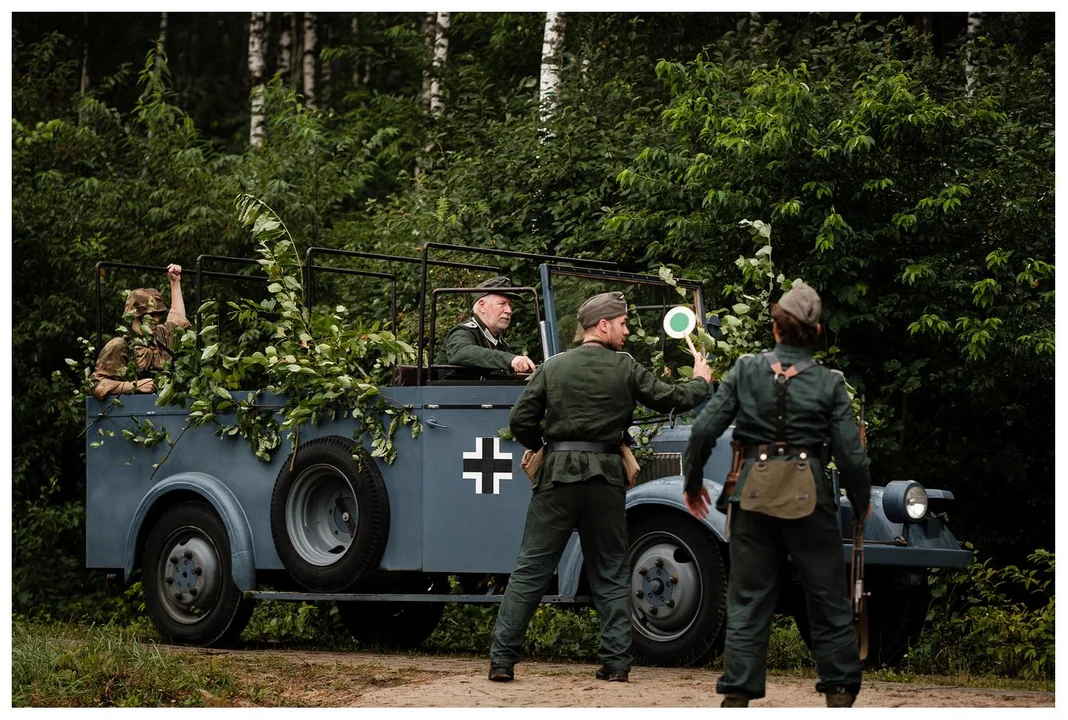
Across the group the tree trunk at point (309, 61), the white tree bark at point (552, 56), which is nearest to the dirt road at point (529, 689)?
the white tree bark at point (552, 56)

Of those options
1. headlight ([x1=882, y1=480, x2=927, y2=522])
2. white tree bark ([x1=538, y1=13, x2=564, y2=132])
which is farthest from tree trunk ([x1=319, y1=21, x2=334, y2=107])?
headlight ([x1=882, y1=480, x2=927, y2=522])

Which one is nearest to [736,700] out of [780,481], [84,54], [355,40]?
[780,481]

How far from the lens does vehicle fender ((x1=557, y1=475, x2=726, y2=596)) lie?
8.28 metres

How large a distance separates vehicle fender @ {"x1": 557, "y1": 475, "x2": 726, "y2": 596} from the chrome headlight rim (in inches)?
34.1

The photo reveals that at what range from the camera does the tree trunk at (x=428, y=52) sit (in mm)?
19250

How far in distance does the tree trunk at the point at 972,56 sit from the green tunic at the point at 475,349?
5.35 meters

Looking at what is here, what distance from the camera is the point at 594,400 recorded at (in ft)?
24.8

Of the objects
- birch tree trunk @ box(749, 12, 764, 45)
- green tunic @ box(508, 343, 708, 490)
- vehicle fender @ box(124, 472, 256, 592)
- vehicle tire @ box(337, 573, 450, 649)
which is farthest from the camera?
birch tree trunk @ box(749, 12, 764, 45)

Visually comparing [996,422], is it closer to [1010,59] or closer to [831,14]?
[1010,59]

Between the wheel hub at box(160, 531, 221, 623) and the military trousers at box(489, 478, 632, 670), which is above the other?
the military trousers at box(489, 478, 632, 670)

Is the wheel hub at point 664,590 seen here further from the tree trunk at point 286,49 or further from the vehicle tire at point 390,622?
the tree trunk at point 286,49

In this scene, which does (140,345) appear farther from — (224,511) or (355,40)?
(355,40)

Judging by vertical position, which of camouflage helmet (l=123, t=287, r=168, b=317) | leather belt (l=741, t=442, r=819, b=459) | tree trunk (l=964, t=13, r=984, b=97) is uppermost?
tree trunk (l=964, t=13, r=984, b=97)

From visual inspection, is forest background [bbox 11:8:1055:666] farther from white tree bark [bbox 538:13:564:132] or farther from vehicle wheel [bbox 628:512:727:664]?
vehicle wheel [bbox 628:512:727:664]
